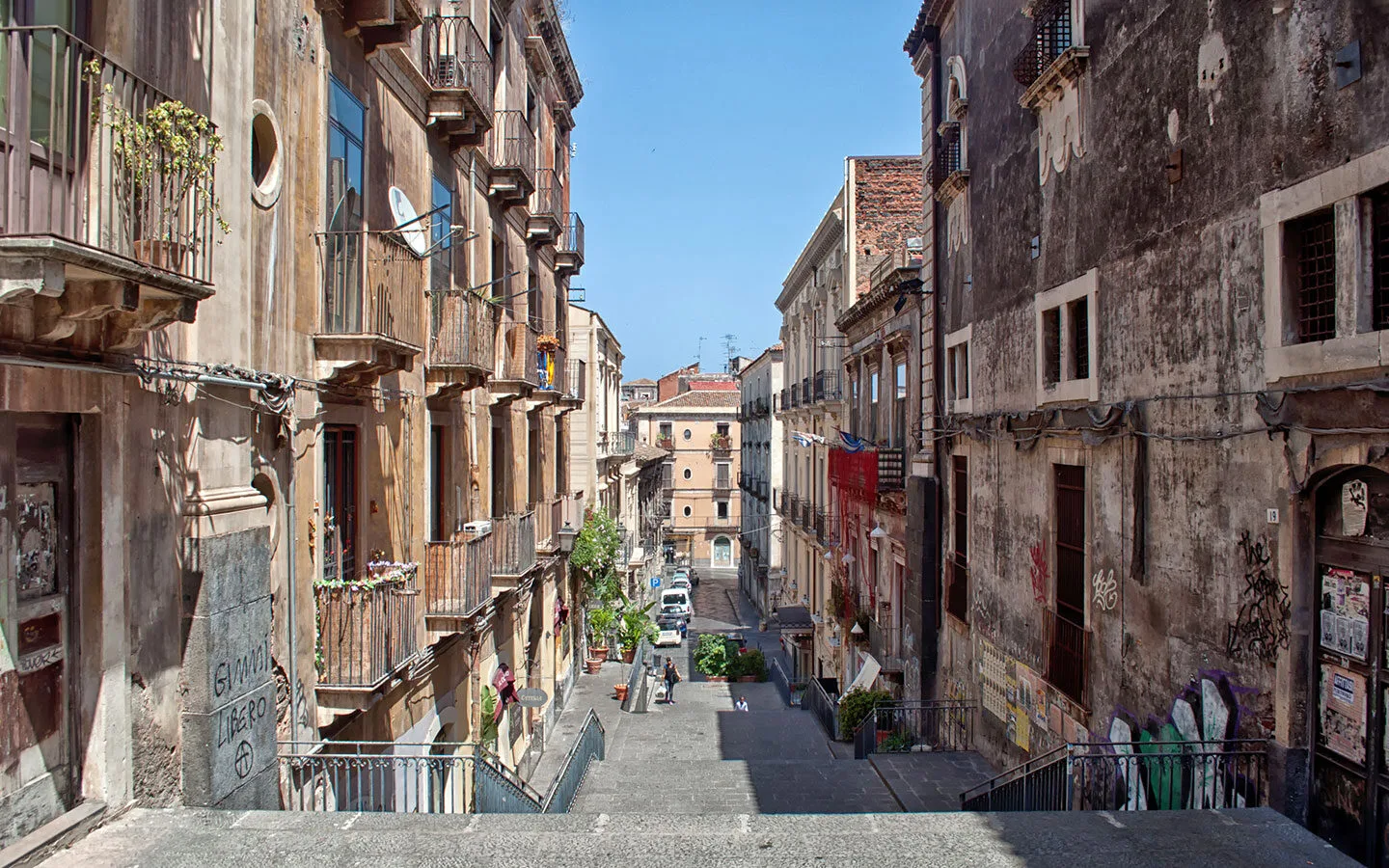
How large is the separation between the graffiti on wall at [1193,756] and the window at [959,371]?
7.36 metres

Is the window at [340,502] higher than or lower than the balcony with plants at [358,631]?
higher

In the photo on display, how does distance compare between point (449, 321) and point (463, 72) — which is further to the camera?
point (463, 72)

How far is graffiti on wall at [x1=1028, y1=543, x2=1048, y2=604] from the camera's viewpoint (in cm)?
1217

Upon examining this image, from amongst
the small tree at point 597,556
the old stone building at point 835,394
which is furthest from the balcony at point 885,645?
the small tree at point 597,556

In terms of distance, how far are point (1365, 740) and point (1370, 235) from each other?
3191 mm

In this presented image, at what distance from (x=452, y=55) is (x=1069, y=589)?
10.2 metres

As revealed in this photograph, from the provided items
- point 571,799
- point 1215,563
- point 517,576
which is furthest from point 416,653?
point 1215,563

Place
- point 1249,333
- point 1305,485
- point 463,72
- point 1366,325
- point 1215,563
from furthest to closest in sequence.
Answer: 1. point 463,72
2. point 1215,563
3. point 1249,333
4. point 1305,485
5. point 1366,325

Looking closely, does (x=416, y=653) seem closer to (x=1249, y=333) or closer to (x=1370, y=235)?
(x=1249, y=333)

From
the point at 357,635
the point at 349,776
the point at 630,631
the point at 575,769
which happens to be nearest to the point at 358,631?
the point at 357,635

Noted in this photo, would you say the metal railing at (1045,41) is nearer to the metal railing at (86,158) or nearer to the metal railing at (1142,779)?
the metal railing at (1142,779)

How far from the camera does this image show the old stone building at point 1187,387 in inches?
251

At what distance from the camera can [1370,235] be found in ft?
20.5

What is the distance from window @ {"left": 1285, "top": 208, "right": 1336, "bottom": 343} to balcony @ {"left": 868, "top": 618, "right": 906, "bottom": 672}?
46.3 ft
